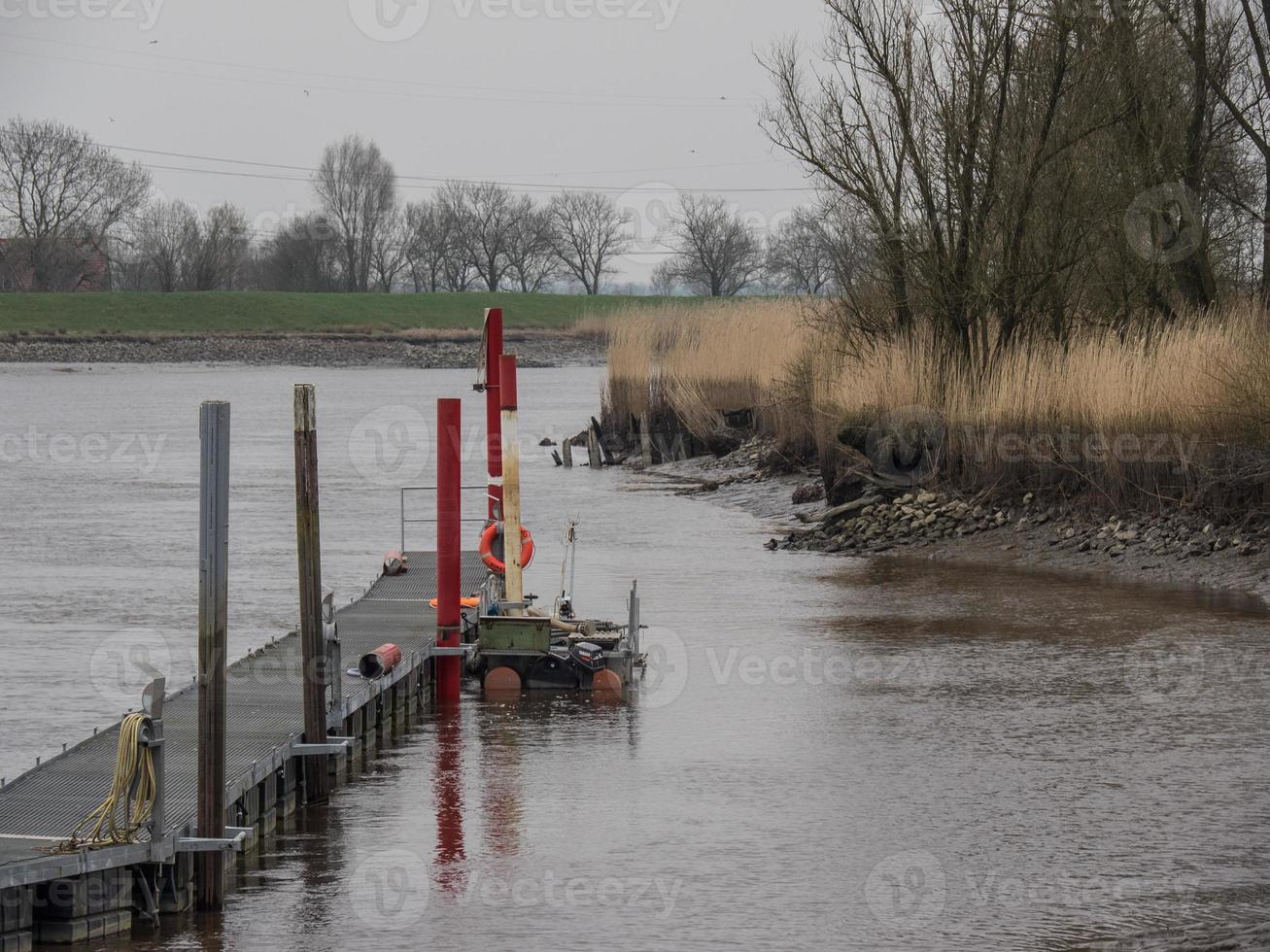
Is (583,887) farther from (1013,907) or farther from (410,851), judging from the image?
(1013,907)

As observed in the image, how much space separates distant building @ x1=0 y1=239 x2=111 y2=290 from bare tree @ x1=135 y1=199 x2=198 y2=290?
3.96m

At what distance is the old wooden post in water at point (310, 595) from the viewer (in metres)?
11.3

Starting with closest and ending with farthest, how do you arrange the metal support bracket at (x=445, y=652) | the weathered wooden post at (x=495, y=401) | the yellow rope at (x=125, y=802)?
the yellow rope at (x=125, y=802) < the metal support bracket at (x=445, y=652) < the weathered wooden post at (x=495, y=401)

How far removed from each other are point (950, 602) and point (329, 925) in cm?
1143

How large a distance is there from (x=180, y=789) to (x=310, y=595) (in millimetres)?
1627

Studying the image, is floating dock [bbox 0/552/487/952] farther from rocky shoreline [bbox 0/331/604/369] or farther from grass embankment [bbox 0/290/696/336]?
rocky shoreline [bbox 0/331/604/369]

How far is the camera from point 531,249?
118 metres

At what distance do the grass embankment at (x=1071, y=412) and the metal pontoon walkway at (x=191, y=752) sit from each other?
9.36m

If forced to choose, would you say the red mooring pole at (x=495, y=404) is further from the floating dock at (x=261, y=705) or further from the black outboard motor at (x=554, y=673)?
the black outboard motor at (x=554, y=673)

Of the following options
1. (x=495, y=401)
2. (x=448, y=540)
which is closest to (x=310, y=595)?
(x=448, y=540)

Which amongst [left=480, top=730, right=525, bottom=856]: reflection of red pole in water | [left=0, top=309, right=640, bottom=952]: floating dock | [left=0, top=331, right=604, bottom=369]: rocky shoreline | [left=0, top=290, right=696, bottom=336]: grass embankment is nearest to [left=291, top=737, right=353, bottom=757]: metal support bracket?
[left=0, top=309, right=640, bottom=952]: floating dock

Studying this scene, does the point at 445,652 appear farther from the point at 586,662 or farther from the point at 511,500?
the point at 511,500

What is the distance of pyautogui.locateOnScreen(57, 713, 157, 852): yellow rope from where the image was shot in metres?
8.91

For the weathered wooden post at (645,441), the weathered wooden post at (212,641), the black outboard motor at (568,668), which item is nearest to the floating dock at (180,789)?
the weathered wooden post at (212,641)
